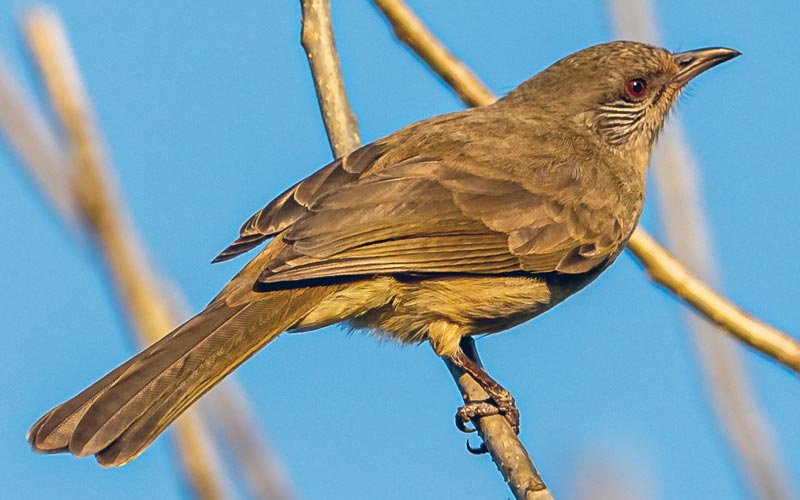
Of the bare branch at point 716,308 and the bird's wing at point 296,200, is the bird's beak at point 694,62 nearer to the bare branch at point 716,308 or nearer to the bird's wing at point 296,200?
the bird's wing at point 296,200

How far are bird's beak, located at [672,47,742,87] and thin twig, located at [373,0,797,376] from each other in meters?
1.35

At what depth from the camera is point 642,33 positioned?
12.7 feet

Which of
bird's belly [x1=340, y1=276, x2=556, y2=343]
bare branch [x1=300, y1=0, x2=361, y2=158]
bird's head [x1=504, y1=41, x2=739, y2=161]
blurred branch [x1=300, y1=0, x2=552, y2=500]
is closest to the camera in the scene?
blurred branch [x1=300, y1=0, x2=552, y2=500]

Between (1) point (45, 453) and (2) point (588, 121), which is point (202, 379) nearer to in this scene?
(1) point (45, 453)

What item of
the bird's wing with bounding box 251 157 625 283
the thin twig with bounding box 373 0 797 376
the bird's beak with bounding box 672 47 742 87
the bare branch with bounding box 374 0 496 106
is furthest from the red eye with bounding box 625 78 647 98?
the bare branch with bounding box 374 0 496 106

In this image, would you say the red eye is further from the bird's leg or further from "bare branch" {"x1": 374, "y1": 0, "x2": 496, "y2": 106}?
the bird's leg

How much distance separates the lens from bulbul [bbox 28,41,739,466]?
161 inches

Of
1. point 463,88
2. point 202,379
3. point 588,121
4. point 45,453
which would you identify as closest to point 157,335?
point 45,453

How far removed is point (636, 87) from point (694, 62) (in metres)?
0.35

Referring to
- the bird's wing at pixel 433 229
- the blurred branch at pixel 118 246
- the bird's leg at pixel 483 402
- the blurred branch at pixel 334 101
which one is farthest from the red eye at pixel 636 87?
the blurred branch at pixel 118 246

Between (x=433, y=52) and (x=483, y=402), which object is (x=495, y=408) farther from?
(x=433, y=52)

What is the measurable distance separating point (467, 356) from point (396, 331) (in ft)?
1.24

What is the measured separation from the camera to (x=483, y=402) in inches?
182

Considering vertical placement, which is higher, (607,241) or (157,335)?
(607,241)
